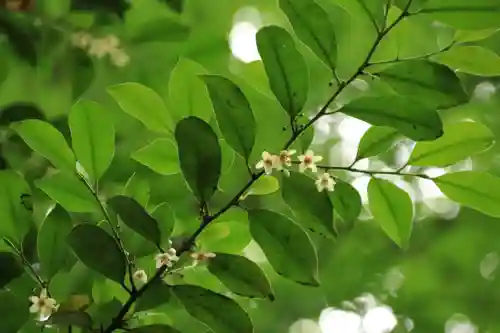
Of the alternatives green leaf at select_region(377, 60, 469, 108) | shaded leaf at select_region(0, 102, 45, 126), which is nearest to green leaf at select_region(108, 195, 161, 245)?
green leaf at select_region(377, 60, 469, 108)

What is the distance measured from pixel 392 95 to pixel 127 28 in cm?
56

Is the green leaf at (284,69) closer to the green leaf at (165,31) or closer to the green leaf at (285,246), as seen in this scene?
the green leaf at (285,246)

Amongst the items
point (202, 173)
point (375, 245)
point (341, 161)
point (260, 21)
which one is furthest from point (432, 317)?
point (202, 173)

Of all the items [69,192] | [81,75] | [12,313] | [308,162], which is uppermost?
[81,75]

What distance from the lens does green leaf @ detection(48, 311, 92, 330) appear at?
497 millimetres

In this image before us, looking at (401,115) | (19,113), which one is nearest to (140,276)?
(401,115)

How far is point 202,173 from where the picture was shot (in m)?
0.53

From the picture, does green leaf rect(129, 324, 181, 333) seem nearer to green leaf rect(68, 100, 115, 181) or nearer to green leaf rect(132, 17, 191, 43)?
green leaf rect(68, 100, 115, 181)

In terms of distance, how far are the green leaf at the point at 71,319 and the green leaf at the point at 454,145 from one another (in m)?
0.30

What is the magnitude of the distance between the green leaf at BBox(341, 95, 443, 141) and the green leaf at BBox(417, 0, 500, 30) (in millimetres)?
76

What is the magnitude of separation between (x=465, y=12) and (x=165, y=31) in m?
0.45

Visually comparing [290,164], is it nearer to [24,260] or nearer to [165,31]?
[24,260]

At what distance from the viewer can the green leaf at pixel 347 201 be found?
22.6 inches

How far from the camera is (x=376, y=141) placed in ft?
1.89
